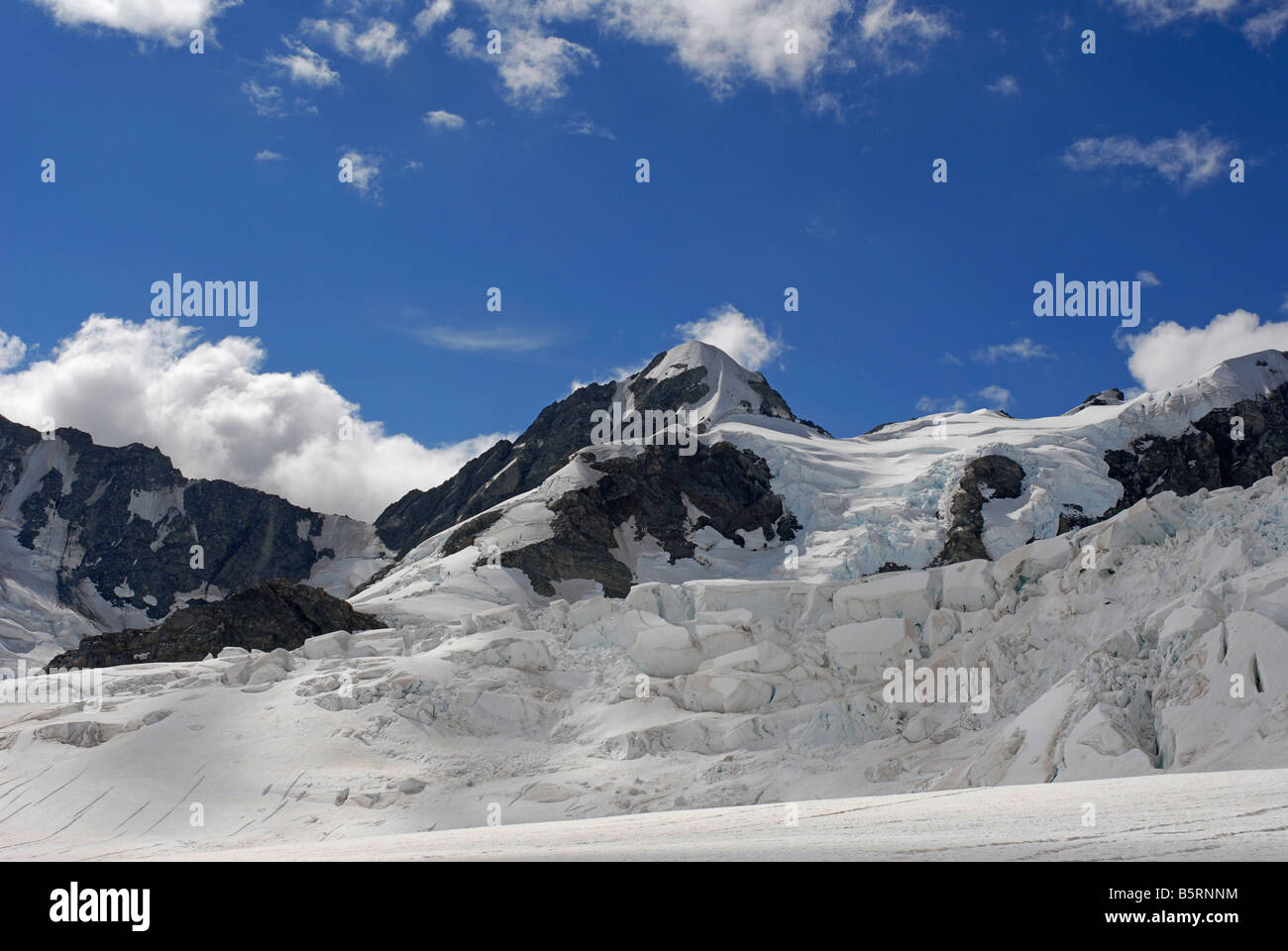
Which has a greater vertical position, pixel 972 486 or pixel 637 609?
pixel 972 486

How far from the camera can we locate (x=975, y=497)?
265 feet

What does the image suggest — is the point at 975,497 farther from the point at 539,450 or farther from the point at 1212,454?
the point at 539,450

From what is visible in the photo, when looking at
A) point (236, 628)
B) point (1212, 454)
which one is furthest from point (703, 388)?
point (236, 628)

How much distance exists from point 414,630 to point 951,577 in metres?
22.7

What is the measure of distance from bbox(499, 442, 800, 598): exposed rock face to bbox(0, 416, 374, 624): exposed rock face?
51916 millimetres

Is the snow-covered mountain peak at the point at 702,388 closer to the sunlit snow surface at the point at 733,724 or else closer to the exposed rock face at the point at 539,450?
the exposed rock face at the point at 539,450

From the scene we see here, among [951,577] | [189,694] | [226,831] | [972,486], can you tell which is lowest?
[226,831]

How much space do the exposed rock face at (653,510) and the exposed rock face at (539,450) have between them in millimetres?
21366

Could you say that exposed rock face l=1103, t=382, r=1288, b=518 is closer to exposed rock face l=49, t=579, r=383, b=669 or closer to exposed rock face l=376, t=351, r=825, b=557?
exposed rock face l=376, t=351, r=825, b=557

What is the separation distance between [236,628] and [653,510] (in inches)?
1573

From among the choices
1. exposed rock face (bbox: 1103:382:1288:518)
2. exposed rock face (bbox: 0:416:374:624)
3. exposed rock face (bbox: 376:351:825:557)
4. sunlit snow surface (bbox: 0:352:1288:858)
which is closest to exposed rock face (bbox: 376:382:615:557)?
exposed rock face (bbox: 376:351:825:557)
